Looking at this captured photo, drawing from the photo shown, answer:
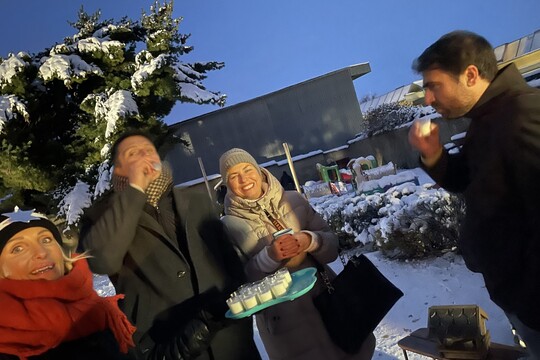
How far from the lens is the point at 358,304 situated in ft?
7.55

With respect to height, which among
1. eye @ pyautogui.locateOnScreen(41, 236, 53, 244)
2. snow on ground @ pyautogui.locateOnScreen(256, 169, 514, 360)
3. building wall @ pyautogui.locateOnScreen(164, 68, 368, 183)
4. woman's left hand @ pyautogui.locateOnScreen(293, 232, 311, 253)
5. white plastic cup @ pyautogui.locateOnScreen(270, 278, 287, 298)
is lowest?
snow on ground @ pyautogui.locateOnScreen(256, 169, 514, 360)

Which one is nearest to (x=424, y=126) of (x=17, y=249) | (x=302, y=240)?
(x=302, y=240)

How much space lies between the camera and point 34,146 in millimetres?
13617

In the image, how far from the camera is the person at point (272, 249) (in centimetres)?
236

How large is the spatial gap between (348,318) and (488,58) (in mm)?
1540

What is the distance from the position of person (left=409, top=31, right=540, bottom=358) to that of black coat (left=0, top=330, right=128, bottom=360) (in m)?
1.59

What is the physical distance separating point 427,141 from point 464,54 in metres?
0.41

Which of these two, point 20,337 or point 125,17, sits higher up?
point 125,17

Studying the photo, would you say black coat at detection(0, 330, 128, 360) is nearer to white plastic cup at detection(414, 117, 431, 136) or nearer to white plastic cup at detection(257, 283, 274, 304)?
white plastic cup at detection(257, 283, 274, 304)

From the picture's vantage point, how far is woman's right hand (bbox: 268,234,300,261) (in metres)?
2.18

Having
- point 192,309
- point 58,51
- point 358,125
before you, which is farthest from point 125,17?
point 192,309

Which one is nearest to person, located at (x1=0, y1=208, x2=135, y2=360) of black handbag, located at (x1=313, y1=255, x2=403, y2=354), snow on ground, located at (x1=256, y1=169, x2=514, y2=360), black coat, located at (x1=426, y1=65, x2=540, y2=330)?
black handbag, located at (x1=313, y1=255, x2=403, y2=354)

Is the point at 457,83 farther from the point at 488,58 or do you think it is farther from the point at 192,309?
the point at 192,309

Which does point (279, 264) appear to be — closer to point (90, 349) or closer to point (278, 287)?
point (278, 287)
